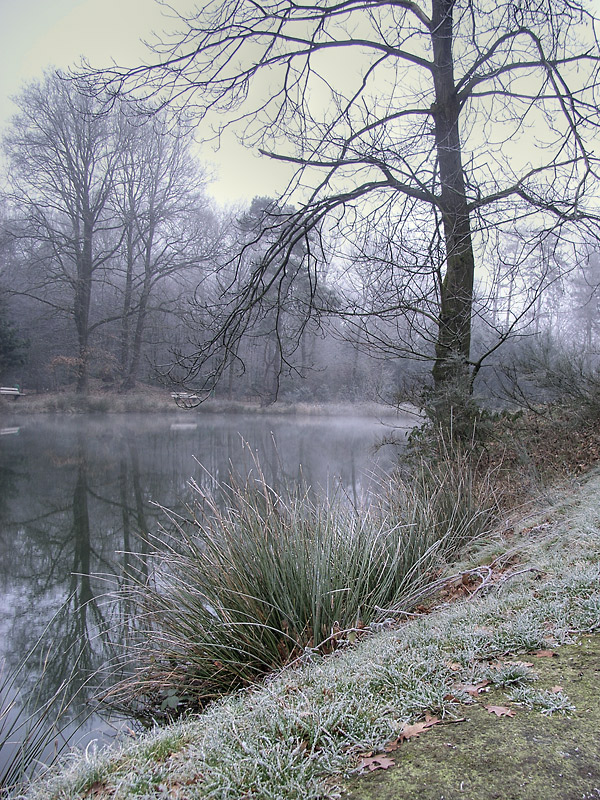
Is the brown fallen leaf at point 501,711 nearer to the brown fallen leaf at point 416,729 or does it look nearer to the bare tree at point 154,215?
the brown fallen leaf at point 416,729

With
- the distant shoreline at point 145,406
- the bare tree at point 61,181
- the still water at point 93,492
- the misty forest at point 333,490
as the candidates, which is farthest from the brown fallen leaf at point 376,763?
the bare tree at point 61,181

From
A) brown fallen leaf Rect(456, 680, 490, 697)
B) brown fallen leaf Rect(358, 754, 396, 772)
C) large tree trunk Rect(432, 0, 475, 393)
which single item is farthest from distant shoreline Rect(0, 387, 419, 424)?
brown fallen leaf Rect(358, 754, 396, 772)

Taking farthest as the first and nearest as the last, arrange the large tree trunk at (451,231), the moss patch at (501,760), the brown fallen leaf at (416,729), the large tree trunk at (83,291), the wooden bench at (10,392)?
the large tree trunk at (83,291) < the wooden bench at (10,392) < the large tree trunk at (451,231) < the brown fallen leaf at (416,729) < the moss patch at (501,760)

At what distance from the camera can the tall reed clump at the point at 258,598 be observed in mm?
3229

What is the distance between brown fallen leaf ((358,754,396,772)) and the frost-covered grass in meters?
0.04

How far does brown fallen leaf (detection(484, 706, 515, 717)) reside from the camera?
1.66 m

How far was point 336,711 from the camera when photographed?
1.68 meters

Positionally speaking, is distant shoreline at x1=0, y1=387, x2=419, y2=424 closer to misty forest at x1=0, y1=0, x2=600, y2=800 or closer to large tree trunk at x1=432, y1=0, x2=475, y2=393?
misty forest at x1=0, y1=0, x2=600, y2=800

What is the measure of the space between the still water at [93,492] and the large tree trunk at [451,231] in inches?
71.5

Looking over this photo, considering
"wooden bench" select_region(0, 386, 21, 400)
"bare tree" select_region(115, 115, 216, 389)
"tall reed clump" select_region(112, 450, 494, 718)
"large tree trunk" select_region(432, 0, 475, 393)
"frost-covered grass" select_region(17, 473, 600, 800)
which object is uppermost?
"bare tree" select_region(115, 115, 216, 389)

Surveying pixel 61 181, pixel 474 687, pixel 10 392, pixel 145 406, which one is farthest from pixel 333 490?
pixel 61 181

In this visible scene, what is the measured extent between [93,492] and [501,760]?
10410mm

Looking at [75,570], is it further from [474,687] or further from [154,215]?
[154,215]

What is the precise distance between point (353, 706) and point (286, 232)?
21.2ft
